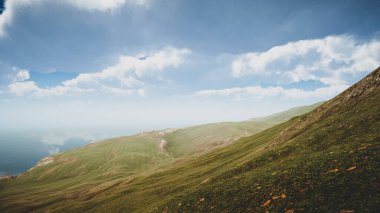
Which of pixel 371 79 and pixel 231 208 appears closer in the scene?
pixel 231 208

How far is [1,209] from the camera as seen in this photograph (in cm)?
8444

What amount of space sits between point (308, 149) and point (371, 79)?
33468mm

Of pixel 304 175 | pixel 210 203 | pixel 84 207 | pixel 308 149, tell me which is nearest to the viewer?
pixel 304 175

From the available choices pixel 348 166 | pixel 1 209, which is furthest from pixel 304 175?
pixel 1 209

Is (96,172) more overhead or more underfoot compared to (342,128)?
more underfoot

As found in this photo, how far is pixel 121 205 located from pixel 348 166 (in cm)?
4879

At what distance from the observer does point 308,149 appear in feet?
94.5

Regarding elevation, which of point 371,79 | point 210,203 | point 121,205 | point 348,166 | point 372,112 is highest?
point 371,79

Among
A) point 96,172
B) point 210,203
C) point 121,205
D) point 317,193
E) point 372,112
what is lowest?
point 96,172

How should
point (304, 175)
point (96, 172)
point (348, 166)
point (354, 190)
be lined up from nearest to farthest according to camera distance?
point (354, 190)
point (348, 166)
point (304, 175)
point (96, 172)

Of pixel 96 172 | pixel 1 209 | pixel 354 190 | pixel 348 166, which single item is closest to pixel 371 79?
pixel 348 166

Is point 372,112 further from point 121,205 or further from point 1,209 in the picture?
point 1,209

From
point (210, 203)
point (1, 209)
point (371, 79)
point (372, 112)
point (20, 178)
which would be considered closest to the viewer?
point (210, 203)

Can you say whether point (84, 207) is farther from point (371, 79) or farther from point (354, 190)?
point (371, 79)
